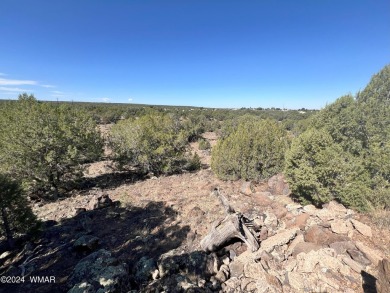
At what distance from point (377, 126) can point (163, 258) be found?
1871 centimetres

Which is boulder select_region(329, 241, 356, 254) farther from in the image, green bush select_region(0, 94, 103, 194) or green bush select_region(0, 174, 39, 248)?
green bush select_region(0, 94, 103, 194)

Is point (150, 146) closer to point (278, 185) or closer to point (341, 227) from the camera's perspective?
point (278, 185)

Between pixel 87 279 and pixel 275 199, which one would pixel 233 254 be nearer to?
pixel 87 279

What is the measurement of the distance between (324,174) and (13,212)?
14.2 meters

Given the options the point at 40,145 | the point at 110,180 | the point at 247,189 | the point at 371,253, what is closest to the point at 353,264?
the point at 371,253

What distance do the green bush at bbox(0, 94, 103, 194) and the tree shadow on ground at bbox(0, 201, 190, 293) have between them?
5.95 metres

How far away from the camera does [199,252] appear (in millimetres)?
7562

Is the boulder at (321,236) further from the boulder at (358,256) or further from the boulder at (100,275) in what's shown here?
Result: the boulder at (100,275)

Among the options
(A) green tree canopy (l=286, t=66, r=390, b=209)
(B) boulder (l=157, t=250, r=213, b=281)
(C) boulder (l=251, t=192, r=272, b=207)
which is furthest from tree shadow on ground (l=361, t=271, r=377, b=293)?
(C) boulder (l=251, t=192, r=272, b=207)

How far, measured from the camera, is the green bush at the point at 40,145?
612 inches

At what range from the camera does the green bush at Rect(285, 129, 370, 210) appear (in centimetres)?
1035

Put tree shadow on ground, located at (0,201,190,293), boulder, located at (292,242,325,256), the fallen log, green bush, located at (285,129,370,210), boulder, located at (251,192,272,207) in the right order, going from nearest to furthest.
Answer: boulder, located at (292,242,325,256), the fallen log, tree shadow on ground, located at (0,201,190,293), green bush, located at (285,129,370,210), boulder, located at (251,192,272,207)

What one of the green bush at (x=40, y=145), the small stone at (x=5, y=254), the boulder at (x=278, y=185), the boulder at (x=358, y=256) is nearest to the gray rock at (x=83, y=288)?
the small stone at (x=5, y=254)

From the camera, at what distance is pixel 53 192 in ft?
59.8
